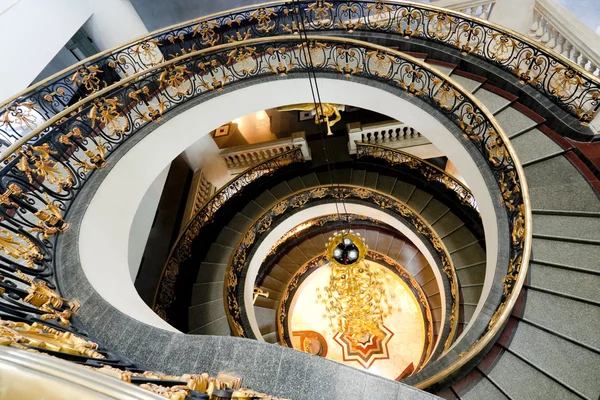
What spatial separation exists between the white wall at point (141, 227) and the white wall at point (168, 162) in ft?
6.89

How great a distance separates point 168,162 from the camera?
522 centimetres

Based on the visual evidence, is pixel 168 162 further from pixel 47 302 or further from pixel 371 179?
pixel 371 179

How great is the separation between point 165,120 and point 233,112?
137 centimetres

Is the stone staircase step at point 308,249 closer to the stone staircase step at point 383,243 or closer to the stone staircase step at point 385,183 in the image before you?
the stone staircase step at point 383,243

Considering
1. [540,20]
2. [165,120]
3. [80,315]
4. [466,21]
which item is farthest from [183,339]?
[540,20]

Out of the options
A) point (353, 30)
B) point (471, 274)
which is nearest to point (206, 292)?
point (471, 274)

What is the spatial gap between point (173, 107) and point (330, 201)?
14.0 feet

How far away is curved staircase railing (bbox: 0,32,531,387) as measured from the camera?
120 inches

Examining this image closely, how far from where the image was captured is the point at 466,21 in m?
4.96

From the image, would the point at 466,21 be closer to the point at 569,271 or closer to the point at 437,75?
the point at 437,75

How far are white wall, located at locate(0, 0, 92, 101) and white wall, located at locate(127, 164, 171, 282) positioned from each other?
2998 mm

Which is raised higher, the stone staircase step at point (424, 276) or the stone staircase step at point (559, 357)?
the stone staircase step at point (424, 276)

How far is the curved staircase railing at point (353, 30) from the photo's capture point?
4.11 metres

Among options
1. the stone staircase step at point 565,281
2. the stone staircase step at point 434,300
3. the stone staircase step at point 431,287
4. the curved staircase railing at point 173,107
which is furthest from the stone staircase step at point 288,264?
the stone staircase step at point 565,281
